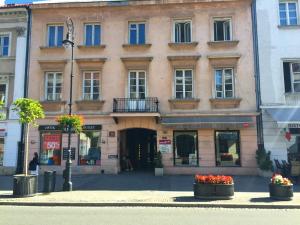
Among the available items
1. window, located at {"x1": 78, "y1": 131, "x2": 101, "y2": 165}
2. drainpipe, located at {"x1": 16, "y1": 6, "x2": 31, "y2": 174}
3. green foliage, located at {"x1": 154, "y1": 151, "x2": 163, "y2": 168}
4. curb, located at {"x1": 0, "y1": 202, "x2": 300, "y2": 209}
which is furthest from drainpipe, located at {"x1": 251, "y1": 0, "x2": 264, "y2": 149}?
drainpipe, located at {"x1": 16, "y1": 6, "x2": 31, "y2": 174}

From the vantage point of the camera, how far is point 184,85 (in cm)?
1977

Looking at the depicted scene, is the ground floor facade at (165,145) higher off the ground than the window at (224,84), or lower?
lower

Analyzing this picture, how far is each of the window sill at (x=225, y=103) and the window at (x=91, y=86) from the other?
7.04 meters

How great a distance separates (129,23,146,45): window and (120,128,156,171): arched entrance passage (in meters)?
5.91

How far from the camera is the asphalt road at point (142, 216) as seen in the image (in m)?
8.03

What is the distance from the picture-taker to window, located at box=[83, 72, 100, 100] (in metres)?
20.2

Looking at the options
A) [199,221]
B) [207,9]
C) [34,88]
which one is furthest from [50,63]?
[199,221]

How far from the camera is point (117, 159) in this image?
19672mm

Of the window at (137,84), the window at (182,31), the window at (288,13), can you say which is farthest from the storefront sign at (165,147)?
the window at (288,13)

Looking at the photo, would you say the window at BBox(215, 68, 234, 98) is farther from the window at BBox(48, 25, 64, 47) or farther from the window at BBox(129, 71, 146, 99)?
the window at BBox(48, 25, 64, 47)

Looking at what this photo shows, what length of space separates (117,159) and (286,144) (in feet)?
32.3

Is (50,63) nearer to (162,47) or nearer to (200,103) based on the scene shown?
(162,47)

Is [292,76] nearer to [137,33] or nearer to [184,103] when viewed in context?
[184,103]

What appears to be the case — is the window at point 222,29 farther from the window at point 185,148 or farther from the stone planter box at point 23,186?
the stone planter box at point 23,186
